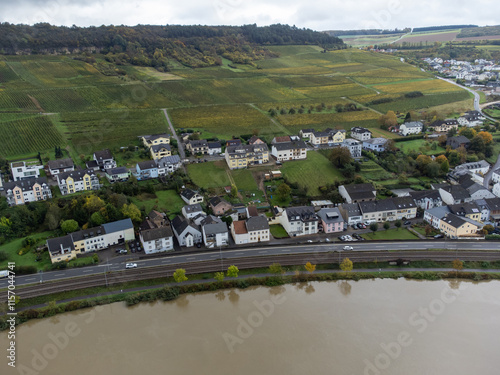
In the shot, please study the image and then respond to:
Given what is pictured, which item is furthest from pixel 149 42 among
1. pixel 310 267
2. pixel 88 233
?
pixel 310 267

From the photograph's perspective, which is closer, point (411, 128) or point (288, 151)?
point (288, 151)

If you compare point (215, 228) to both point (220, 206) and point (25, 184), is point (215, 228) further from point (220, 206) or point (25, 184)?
point (25, 184)

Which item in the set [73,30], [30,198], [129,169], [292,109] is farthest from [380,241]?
[73,30]

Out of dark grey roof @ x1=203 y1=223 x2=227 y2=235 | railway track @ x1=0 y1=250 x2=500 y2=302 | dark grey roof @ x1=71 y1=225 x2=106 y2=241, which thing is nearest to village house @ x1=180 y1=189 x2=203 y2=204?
dark grey roof @ x1=203 y1=223 x2=227 y2=235

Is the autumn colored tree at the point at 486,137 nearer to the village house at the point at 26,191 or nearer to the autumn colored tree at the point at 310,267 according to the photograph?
the autumn colored tree at the point at 310,267

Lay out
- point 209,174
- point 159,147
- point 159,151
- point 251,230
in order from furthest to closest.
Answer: point 159,147, point 159,151, point 209,174, point 251,230

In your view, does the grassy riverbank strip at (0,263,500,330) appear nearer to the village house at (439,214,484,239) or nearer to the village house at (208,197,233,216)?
the village house at (439,214,484,239)

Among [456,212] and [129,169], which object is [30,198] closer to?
[129,169]
